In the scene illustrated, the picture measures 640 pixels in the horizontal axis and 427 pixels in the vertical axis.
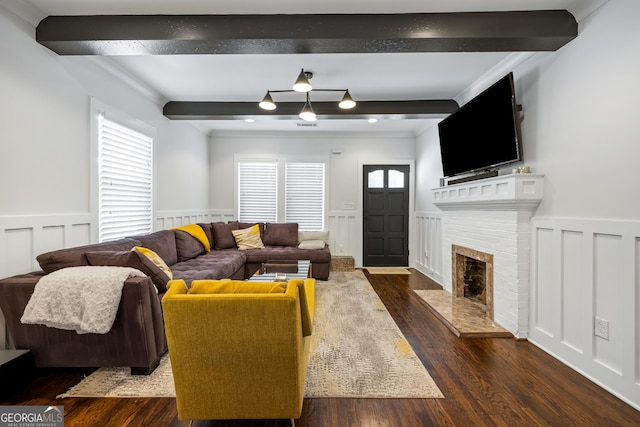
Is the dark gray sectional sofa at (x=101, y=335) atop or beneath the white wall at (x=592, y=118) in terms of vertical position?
beneath

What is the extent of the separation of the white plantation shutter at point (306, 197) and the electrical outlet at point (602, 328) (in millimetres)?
4398

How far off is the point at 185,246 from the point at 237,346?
117 inches

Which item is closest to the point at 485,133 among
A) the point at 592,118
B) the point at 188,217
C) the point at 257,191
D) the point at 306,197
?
the point at 592,118

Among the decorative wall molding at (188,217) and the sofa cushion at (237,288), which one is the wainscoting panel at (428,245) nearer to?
the decorative wall molding at (188,217)

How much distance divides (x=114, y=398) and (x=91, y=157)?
7.38ft

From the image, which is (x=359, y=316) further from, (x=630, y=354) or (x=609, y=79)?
(x=609, y=79)

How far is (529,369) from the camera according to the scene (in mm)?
2275

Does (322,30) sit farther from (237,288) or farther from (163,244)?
(163,244)

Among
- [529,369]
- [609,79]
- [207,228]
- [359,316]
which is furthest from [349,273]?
[609,79]

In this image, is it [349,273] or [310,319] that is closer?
[310,319]

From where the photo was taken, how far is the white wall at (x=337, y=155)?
236 inches

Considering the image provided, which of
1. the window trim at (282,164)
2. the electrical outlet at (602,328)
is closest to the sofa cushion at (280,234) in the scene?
the window trim at (282,164)

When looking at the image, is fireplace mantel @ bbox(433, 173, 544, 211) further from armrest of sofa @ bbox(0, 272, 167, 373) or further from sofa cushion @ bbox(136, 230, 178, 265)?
sofa cushion @ bbox(136, 230, 178, 265)

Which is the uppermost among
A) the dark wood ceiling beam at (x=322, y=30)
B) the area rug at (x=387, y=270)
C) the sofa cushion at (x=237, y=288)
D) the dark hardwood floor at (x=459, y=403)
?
the dark wood ceiling beam at (x=322, y=30)
